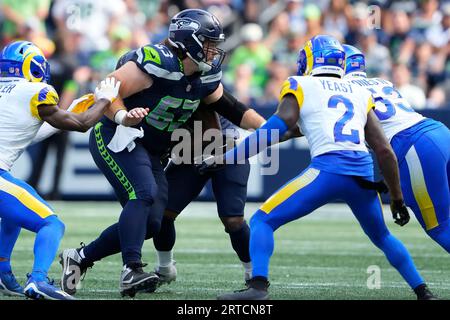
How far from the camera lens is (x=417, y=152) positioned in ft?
21.8

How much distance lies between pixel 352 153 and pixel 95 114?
5.09 feet

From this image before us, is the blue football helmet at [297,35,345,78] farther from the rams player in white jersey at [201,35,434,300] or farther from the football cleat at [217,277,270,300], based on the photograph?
the football cleat at [217,277,270,300]

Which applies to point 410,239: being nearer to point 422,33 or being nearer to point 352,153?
point 352,153

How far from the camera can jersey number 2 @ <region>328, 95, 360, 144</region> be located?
19.2 ft

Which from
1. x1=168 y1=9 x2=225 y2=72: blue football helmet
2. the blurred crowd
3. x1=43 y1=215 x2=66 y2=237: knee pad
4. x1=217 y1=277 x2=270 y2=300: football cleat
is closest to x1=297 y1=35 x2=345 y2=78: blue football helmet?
x1=168 y1=9 x2=225 y2=72: blue football helmet

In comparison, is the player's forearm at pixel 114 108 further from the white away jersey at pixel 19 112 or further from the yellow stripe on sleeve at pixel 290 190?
the yellow stripe on sleeve at pixel 290 190

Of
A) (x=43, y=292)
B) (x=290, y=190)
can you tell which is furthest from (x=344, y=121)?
(x=43, y=292)

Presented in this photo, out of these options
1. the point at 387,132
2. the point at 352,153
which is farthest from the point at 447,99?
the point at 352,153

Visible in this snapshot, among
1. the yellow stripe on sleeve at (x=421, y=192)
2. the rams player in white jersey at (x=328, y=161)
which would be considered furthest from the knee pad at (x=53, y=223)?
the yellow stripe on sleeve at (x=421, y=192)

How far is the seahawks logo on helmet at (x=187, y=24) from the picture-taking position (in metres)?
6.39

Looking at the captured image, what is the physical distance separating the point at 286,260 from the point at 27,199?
3113 millimetres

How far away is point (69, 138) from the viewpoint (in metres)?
13.5

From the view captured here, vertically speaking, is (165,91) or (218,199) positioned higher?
(165,91)

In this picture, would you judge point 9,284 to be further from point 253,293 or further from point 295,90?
point 295,90
